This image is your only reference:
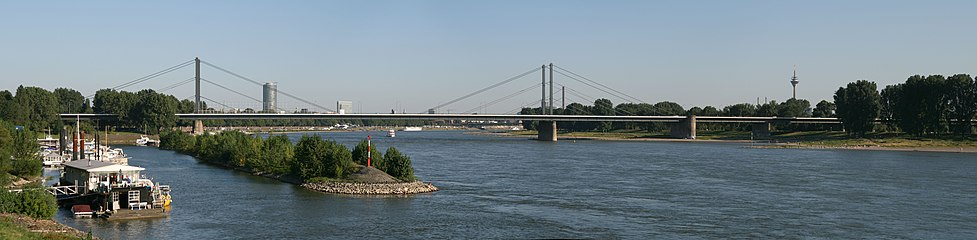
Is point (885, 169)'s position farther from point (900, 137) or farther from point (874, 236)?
point (900, 137)

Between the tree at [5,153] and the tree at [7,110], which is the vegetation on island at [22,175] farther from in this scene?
the tree at [7,110]

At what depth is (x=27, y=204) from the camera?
1224 inches

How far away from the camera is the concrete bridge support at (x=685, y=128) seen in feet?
437

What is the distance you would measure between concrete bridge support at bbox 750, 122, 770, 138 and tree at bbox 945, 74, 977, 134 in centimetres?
3155

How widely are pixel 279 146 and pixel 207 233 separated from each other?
93.3ft

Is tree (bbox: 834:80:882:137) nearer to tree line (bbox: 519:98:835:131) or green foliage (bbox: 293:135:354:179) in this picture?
A: tree line (bbox: 519:98:835:131)

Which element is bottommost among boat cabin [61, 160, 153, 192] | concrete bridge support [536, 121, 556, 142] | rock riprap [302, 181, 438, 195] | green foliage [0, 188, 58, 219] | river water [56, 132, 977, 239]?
river water [56, 132, 977, 239]

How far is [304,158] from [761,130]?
3939 inches

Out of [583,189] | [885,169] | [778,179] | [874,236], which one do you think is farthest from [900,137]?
[874,236]

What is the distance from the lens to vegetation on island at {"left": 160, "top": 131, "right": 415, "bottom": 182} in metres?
47.9

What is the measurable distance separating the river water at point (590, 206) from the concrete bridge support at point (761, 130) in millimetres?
68483

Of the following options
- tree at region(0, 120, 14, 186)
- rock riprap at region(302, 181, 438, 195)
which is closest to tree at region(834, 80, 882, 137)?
rock riprap at region(302, 181, 438, 195)

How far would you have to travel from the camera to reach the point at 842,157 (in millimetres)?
81562

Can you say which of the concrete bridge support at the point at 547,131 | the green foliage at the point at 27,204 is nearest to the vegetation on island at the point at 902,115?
the concrete bridge support at the point at 547,131
